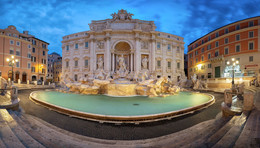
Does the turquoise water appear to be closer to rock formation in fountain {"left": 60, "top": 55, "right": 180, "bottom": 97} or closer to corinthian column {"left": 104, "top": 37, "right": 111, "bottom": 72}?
rock formation in fountain {"left": 60, "top": 55, "right": 180, "bottom": 97}

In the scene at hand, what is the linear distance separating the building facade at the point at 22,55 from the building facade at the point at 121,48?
12366 mm

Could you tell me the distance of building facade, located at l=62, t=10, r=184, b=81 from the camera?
21.7 m

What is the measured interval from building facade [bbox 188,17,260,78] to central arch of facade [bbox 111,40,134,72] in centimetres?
1823

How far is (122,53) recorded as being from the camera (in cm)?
2309

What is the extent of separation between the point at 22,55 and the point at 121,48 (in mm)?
26198

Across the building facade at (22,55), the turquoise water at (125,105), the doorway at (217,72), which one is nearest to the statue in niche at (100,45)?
the turquoise water at (125,105)

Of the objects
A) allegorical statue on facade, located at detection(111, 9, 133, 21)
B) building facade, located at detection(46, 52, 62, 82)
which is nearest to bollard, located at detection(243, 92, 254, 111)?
allegorical statue on facade, located at detection(111, 9, 133, 21)

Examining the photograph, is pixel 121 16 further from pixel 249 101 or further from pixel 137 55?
pixel 249 101

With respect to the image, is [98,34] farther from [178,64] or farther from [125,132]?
[125,132]

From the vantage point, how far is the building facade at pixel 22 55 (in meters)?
25.0

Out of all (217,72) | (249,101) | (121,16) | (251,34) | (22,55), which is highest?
(121,16)

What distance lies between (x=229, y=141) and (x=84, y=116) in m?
5.04

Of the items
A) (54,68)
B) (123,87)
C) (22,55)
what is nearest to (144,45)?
(123,87)

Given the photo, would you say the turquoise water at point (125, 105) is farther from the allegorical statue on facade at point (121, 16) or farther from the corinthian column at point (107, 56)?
the allegorical statue on facade at point (121, 16)
